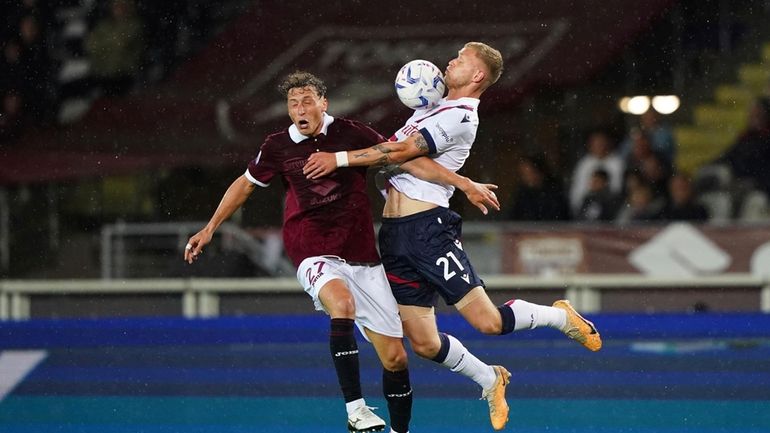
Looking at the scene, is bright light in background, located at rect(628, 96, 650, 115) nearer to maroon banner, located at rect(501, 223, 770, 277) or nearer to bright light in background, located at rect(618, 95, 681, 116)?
bright light in background, located at rect(618, 95, 681, 116)

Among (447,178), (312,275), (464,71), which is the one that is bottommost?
(312,275)

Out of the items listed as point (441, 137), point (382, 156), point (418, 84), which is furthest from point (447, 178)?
point (418, 84)

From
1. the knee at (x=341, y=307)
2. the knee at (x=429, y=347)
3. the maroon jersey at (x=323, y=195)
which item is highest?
the maroon jersey at (x=323, y=195)

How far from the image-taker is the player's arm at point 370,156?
5.26 metres

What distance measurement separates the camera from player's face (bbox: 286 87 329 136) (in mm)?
5352

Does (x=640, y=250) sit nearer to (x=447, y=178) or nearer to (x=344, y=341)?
(x=447, y=178)

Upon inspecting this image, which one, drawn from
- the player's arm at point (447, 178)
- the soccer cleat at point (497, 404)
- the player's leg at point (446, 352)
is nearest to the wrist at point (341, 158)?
the player's arm at point (447, 178)

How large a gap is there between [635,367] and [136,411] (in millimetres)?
2503

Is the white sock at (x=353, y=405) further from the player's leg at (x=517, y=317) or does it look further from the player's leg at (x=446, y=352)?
the player's leg at (x=517, y=317)

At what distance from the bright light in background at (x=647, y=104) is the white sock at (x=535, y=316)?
6.01 metres

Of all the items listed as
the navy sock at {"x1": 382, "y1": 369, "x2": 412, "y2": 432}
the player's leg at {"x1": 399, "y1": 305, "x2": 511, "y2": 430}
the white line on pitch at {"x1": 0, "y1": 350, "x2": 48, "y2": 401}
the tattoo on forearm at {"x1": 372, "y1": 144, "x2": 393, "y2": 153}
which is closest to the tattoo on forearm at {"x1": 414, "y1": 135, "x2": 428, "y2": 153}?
the tattoo on forearm at {"x1": 372, "y1": 144, "x2": 393, "y2": 153}

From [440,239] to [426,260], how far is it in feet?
0.32

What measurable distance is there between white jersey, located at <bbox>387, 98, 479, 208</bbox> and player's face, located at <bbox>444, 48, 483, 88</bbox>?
0.07m

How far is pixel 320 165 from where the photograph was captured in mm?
5258
